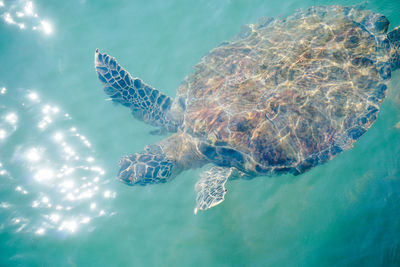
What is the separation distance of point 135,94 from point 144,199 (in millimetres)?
2847

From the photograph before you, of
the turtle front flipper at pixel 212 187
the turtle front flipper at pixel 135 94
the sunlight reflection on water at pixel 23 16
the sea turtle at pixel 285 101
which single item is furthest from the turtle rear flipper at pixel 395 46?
the sunlight reflection on water at pixel 23 16

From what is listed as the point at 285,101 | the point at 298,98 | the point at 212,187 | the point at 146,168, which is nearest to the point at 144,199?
the point at 146,168

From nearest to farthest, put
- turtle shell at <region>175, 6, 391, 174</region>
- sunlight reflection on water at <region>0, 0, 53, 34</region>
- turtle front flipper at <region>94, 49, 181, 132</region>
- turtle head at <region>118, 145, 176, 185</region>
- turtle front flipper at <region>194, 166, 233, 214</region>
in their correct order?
turtle shell at <region>175, 6, 391, 174</region> < turtle front flipper at <region>194, 166, 233, 214</region> < turtle head at <region>118, 145, 176, 185</region> < turtle front flipper at <region>94, 49, 181, 132</region> < sunlight reflection on water at <region>0, 0, 53, 34</region>

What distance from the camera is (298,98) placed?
4363 mm

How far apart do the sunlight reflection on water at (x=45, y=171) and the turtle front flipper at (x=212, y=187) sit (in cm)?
266

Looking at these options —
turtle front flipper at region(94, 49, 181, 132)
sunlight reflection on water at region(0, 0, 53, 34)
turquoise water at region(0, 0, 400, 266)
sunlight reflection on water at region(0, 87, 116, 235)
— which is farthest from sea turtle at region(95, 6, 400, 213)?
sunlight reflection on water at region(0, 0, 53, 34)

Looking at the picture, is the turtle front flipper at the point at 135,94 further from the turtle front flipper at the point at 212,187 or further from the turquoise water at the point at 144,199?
the turtle front flipper at the point at 212,187

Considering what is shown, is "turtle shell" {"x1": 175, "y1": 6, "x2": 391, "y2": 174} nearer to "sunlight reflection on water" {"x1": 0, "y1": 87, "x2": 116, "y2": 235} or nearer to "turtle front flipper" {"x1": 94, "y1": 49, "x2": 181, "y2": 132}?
"turtle front flipper" {"x1": 94, "y1": 49, "x2": 181, "y2": 132}

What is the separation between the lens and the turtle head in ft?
17.4

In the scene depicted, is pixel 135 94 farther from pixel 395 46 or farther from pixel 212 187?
pixel 395 46

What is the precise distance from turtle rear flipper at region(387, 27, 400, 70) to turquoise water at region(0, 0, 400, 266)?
1.28 metres

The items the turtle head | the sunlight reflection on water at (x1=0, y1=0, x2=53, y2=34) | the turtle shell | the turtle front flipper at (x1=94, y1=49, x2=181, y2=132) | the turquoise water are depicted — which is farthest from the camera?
the sunlight reflection on water at (x1=0, y1=0, x2=53, y2=34)

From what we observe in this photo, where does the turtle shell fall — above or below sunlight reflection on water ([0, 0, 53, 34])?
below

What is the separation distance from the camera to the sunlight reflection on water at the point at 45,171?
19.6 ft
